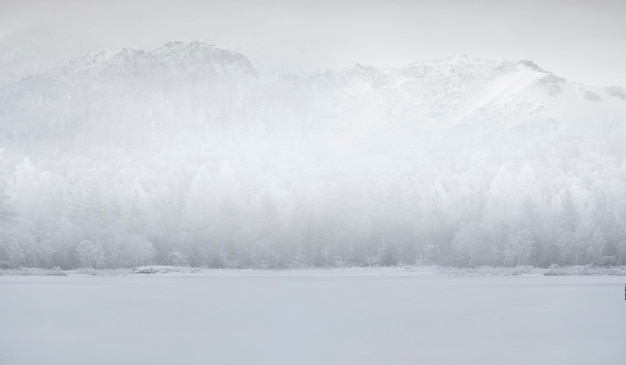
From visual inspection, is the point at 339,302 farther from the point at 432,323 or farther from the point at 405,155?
the point at 405,155

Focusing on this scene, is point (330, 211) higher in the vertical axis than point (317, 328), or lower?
higher

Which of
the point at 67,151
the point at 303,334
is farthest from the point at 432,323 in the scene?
the point at 67,151

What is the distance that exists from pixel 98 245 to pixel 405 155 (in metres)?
104

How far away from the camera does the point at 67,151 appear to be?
192375mm

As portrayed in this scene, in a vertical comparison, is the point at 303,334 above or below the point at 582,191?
below

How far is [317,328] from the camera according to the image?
33.3m

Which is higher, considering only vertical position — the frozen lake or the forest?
the forest

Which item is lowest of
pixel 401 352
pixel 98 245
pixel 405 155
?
pixel 401 352

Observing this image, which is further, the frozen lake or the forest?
the forest

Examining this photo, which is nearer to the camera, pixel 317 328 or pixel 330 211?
pixel 317 328

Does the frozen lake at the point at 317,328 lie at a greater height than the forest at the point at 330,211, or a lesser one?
lesser

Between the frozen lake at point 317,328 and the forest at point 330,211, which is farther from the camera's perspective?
the forest at point 330,211

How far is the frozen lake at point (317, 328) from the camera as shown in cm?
2520

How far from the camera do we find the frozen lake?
2520 centimetres
